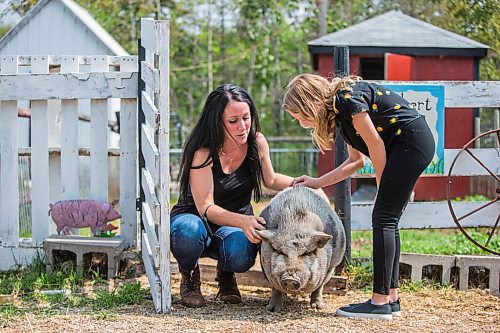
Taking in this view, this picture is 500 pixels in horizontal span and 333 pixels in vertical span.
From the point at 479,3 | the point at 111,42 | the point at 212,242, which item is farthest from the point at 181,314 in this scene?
the point at 111,42

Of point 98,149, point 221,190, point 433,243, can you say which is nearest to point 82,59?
point 98,149

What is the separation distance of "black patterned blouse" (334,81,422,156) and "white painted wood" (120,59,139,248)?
2.00m

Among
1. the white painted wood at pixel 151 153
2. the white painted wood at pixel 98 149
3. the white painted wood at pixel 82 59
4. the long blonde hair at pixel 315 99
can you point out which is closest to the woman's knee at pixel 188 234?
the white painted wood at pixel 151 153

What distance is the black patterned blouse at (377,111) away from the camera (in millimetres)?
Answer: 4504

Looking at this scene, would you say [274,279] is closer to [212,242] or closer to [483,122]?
[212,242]

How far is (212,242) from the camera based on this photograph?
16.6 ft

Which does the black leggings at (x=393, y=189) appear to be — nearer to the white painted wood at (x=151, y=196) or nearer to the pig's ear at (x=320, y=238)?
the pig's ear at (x=320, y=238)

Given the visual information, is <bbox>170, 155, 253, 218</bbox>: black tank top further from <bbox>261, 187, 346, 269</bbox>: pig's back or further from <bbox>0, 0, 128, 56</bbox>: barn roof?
<bbox>0, 0, 128, 56</bbox>: barn roof

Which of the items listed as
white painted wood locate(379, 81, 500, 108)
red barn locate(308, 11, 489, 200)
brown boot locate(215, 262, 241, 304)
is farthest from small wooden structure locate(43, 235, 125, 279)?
red barn locate(308, 11, 489, 200)

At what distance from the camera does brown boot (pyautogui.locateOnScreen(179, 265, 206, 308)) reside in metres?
5.00

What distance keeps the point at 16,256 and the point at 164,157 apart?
220 centimetres

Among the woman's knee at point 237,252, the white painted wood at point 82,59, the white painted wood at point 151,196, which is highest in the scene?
the white painted wood at point 82,59

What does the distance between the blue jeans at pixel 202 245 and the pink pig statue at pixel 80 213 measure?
122cm

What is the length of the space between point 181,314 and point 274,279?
2.05 ft
